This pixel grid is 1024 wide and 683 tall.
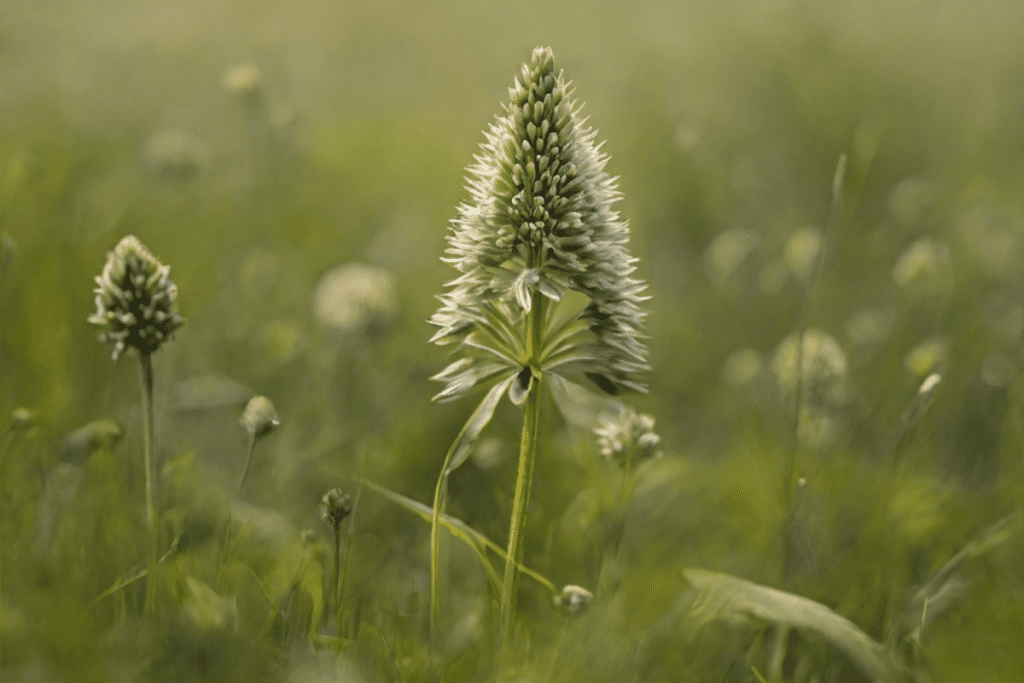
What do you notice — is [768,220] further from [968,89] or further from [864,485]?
[864,485]

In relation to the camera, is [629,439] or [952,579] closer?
[952,579]

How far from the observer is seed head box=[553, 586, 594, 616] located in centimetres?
210

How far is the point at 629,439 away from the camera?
2594 mm

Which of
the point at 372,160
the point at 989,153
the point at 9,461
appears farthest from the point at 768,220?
the point at 9,461

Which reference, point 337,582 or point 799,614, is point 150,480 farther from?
point 799,614

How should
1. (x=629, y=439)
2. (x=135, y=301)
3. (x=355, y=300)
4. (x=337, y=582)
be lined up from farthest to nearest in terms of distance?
(x=355, y=300) → (x=629, y=439) → (x=337, y=582) → (x=135, y=301)

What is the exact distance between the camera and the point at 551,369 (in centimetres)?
191

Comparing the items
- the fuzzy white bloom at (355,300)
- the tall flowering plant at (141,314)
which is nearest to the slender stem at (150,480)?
the tall flowering plant at (141,314)

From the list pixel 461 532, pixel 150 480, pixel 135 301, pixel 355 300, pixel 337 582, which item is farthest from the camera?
pixel 355 300

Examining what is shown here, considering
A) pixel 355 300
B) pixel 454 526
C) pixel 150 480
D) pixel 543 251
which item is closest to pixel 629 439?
pixel 454 526

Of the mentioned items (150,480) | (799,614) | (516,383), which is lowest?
(799,614)

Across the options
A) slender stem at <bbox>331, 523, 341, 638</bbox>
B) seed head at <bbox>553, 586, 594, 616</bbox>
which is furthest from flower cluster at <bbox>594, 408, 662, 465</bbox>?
slender stem at <bbox>331, 523, 341, 638</bbox>

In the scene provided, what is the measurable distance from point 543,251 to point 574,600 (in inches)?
34.6

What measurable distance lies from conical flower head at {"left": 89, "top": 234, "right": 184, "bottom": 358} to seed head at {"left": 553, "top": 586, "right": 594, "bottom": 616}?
112 cm
